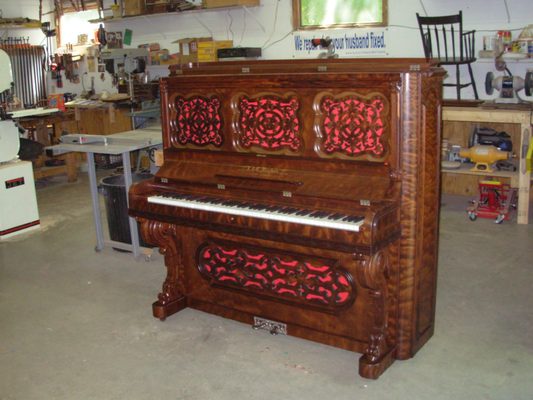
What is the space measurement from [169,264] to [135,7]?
17.2ft

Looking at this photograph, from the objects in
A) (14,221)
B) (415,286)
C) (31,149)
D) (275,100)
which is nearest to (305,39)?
(31,149)

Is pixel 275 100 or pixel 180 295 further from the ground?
pixel 275 100

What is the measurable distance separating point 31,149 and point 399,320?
4.17m

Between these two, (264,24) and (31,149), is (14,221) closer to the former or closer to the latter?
(31,149)

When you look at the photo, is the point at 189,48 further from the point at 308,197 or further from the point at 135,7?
the point at 308,197

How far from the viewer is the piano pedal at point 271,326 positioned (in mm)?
3287

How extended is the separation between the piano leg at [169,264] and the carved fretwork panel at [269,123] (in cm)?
68

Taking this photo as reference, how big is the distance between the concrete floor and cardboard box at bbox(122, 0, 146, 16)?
4261 mm

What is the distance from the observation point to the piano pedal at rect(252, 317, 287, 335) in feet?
10.8

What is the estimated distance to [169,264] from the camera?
3637 millimetres

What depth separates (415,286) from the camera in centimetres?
299

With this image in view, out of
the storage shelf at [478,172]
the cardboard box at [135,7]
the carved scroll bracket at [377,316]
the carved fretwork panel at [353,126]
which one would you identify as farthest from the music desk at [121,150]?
the cardboard box at [135,7]

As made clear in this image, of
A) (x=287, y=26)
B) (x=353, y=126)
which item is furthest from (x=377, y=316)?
(x=287, y=26)

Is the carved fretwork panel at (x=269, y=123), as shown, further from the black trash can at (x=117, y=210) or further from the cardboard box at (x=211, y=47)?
the cardboard box at (x=211, y=47)
